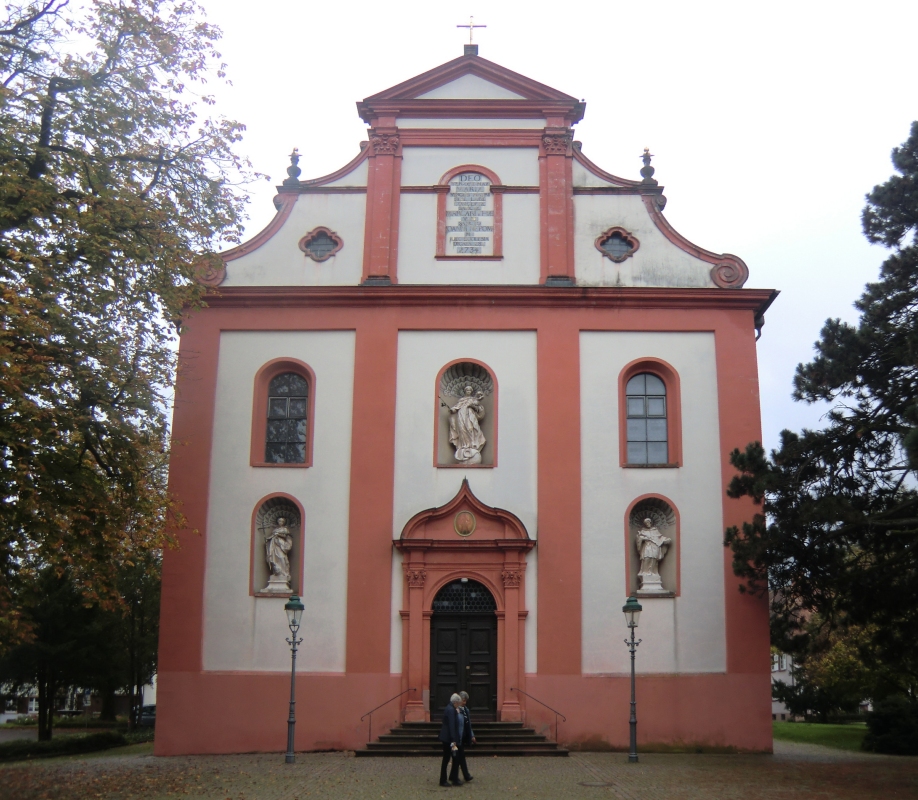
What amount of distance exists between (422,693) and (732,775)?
20.0 ft

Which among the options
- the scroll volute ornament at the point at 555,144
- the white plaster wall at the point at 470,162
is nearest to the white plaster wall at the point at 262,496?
the white plaster wall at the point at 470,162

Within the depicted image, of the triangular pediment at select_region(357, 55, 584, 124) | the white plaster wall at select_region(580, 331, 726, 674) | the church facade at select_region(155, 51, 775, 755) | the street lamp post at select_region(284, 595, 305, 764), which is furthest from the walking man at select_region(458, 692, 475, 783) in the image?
the triangular pediment at select_region(357, 55, 584, 124)

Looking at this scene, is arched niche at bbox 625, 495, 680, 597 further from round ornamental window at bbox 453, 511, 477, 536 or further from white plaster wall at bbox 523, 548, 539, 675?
round ornamental window at bbox 453, 511, 477, 536

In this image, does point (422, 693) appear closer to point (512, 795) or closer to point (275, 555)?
point (275, 555)

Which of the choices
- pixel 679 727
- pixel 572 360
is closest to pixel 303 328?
pixel 572 360

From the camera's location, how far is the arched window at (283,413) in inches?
846

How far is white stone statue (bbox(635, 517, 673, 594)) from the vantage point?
67.3ft

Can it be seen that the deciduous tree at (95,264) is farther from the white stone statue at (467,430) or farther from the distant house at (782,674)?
the distant house at (782,674)

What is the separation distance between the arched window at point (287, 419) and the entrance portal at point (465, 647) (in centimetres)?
411

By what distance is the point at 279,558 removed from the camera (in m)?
20.7

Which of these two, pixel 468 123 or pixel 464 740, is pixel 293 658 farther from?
pixel 468 123

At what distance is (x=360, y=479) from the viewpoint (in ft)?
68.7

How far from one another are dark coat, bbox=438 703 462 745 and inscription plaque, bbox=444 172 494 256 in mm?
10197

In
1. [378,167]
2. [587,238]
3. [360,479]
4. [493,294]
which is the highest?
[378,167]
